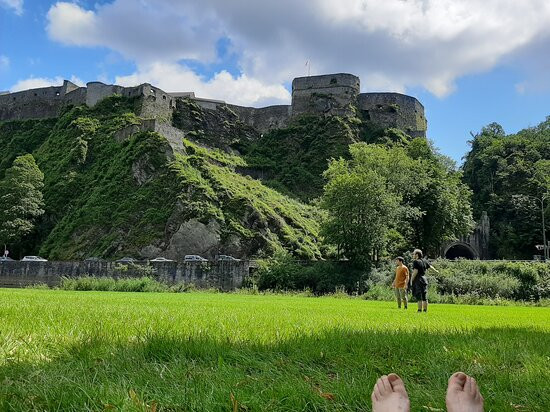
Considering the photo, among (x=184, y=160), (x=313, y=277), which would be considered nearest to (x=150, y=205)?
(x=184, y=160)

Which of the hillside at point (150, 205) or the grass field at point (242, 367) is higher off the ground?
the hillside at point (150, 205)

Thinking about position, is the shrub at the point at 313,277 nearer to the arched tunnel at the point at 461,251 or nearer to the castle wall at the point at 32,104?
the arched tunnel at the point at 461,251

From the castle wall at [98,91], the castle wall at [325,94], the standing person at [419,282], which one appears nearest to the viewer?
the standing person at [419,282]

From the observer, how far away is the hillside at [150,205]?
43.3 meters

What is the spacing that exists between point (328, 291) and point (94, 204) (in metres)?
26.4

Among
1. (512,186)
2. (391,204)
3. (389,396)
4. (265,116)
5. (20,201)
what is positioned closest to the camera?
(389,396)

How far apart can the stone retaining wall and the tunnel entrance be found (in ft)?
124

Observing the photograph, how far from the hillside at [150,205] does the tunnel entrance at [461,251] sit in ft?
69.2

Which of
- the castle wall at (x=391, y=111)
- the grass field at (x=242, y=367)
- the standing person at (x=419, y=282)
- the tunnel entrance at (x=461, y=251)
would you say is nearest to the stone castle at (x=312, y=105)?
the castle wall at (x=391, y=111)

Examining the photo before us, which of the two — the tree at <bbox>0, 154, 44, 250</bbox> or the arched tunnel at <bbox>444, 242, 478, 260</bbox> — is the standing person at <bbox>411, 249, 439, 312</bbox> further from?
the arched tunnel at <bbox>444, 242, 478, 260</bbox>

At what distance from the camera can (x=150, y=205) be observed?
46688 millimetres

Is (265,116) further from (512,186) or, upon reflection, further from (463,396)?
(463,396)

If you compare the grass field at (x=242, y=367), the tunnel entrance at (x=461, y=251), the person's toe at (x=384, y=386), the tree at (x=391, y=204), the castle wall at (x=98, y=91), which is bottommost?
the grass field at (x=242, y=367)

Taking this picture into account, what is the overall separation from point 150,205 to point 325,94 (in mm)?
37650
